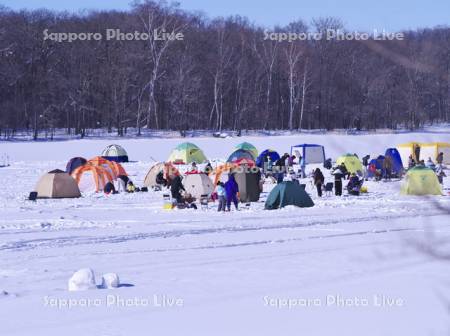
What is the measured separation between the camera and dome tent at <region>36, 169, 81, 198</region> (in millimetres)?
24781

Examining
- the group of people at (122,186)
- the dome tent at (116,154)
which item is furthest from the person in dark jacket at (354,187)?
the dome tent at (116,154)

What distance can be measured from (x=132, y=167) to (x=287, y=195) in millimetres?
18369

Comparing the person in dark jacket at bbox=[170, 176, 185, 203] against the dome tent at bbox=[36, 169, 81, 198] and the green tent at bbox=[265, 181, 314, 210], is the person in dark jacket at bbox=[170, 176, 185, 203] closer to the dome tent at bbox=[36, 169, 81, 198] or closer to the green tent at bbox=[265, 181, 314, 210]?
the green tent at bbox=[265, 181, 314, 210]

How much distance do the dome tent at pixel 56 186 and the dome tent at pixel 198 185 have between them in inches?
158

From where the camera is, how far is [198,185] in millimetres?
23828

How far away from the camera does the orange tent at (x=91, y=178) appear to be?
2720 centimetres

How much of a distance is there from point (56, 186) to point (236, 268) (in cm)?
1440

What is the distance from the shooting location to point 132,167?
38.5 m

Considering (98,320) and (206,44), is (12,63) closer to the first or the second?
(206,44)

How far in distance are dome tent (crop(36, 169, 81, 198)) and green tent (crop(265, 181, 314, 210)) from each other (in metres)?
7.35

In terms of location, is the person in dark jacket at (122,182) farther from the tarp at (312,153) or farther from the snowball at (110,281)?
the snowball at (110,281)

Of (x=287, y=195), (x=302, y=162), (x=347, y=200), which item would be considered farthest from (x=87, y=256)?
(x=302, y=162)

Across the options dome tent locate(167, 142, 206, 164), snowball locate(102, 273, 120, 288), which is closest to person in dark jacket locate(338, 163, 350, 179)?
dome tent locate(167, 142, 206, 164)

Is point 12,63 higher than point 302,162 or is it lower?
higher
